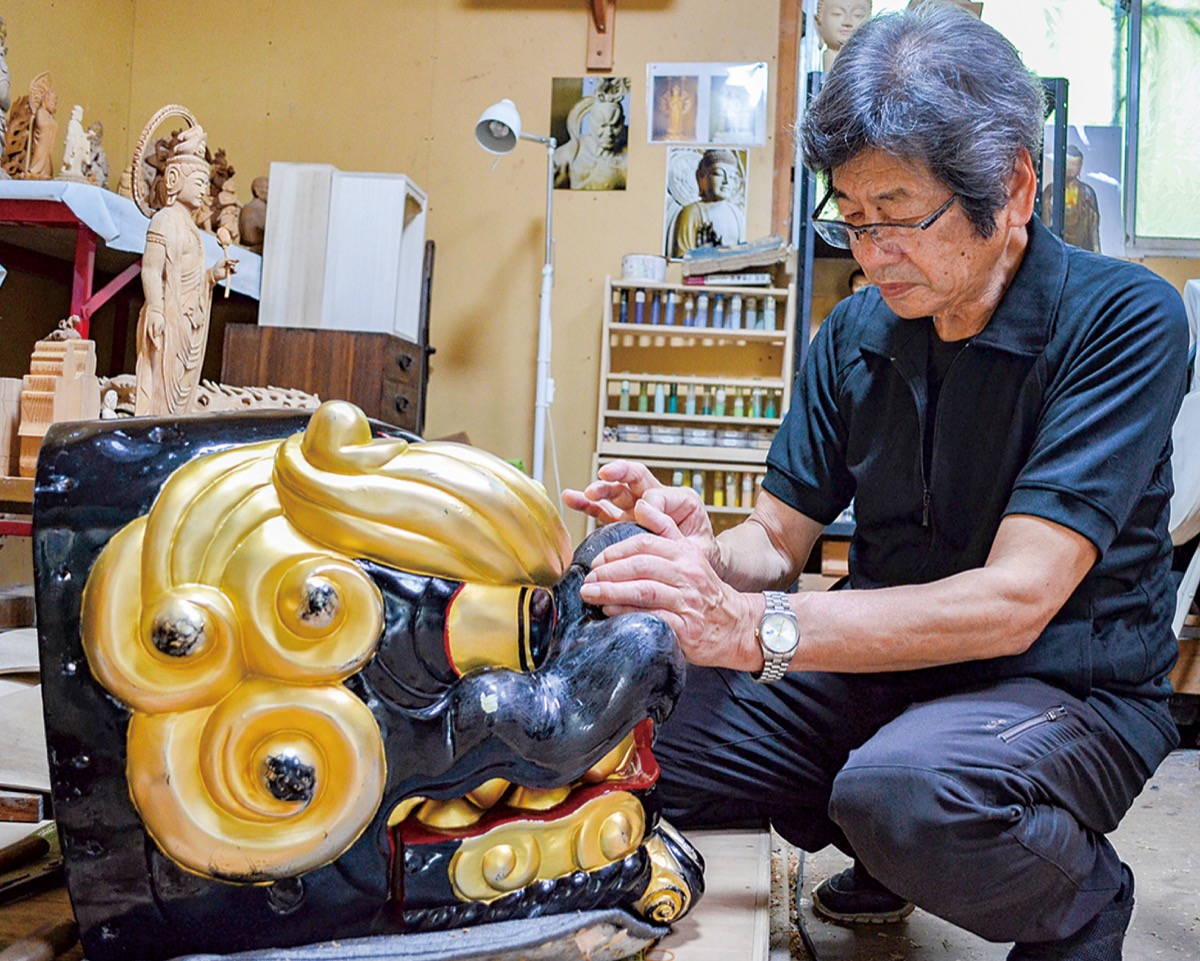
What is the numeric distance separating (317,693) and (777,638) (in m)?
0.45

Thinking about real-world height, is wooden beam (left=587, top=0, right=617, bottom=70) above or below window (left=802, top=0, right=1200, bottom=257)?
above

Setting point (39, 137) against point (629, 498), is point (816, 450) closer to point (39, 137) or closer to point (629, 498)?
point (629, 498)

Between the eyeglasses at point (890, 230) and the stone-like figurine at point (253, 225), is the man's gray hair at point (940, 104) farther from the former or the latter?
the stone-like figurine at point (253, 225)

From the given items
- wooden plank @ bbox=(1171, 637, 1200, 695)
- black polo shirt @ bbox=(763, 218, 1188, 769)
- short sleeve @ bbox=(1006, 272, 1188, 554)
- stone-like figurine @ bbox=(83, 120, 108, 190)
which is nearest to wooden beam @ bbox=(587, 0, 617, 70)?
stone-like figurine @ bbox=(83, 120, 108, 190)

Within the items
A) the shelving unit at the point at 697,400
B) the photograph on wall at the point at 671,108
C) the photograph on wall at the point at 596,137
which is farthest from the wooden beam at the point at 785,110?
the photograph on wall at the point at 596,137

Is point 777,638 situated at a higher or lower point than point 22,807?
higher

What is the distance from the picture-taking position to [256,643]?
811mm

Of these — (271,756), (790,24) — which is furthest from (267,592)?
(790,24)

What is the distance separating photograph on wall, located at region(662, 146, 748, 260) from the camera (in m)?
4.63

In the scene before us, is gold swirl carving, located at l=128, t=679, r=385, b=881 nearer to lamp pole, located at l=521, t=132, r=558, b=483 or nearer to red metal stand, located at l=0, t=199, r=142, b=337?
red metal stand, located at l=0, t=199, r=142, b=337

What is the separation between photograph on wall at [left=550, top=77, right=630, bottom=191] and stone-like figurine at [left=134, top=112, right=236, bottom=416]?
225 cm

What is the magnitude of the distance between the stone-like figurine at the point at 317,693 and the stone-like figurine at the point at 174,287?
1797 millimetres

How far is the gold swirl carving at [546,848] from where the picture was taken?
0.89 metres

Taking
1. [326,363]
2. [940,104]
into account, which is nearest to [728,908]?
[940,104]
